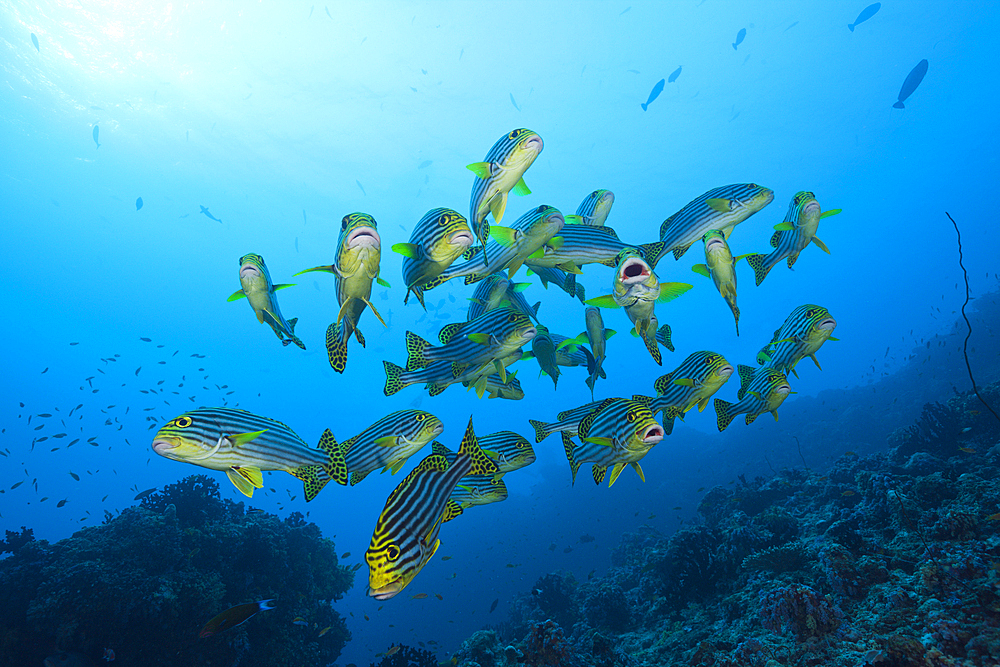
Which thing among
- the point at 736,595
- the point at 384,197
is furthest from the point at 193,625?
the point at 384,197

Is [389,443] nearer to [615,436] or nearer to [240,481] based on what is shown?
[240,481]

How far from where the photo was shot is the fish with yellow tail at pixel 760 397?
385cm

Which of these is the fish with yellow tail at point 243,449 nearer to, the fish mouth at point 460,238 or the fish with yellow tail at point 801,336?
the fish mouth at point 460,238

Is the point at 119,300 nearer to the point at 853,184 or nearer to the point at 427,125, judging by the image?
the point at 427,125

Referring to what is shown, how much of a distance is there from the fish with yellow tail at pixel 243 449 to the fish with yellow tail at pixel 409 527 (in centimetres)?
116

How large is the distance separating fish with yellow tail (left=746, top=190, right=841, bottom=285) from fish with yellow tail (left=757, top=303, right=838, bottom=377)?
573 mm

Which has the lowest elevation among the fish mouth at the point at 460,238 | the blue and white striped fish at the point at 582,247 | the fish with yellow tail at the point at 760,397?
the fish with yellow tail at the point at 760,397

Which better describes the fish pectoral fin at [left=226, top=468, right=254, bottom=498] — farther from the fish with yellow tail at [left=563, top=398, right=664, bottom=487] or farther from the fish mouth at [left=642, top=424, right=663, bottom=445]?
the fish mouth at [left=642, top=424, right=663, bottom=445]

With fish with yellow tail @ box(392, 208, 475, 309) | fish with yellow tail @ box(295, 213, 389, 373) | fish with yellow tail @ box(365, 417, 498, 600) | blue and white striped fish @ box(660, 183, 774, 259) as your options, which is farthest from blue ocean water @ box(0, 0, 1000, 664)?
fish with yellow tail @ box(365, 417, 498, 600)

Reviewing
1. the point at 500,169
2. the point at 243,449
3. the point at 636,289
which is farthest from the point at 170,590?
the point at 636,289

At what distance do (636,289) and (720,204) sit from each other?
1.45m

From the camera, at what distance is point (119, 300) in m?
73.4

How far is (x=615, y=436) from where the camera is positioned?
10.7 feet

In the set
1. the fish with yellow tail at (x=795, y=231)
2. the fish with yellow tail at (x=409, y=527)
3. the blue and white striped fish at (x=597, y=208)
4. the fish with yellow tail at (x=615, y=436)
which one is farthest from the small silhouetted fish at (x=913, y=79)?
the fish with yellow tail at (x=409, y=527)
